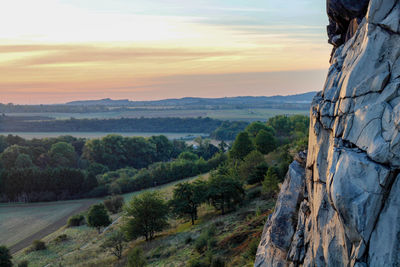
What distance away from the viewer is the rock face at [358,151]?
1040 cm

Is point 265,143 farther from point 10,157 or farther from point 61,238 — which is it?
point 10,157

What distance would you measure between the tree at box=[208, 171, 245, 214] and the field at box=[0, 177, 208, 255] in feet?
103

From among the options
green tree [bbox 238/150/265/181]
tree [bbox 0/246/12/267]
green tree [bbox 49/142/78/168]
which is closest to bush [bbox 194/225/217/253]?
tree [bbox 0/246/12/267]

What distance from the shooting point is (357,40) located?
1376 centimetres

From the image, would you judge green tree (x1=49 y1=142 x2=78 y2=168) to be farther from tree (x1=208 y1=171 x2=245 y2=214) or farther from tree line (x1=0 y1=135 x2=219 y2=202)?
tree (x1=208 y1=171 x2=245 y2=214)

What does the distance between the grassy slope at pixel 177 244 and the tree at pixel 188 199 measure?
2075 millimetres

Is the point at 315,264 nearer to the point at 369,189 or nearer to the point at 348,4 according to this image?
the point at 369,189

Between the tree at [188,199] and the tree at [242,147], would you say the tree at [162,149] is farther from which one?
the tree at [188,199]

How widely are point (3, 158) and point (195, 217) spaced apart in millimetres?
82453

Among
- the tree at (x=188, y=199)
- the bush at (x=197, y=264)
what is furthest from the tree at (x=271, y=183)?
the bush at (x=197, y=264)

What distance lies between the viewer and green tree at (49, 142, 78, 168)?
391 feet

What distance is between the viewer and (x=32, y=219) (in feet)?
237

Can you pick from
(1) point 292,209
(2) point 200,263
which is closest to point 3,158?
(2) point 200,263

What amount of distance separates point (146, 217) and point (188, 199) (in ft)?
24.3
